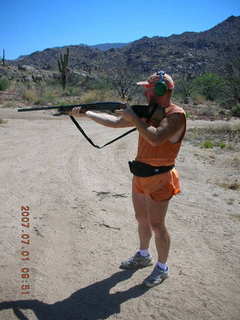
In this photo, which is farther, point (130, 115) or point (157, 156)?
point (157, 156)

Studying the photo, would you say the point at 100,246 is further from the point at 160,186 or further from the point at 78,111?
the point at 78,111

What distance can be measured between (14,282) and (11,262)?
1.25ft

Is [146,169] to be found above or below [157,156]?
below

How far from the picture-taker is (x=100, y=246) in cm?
434

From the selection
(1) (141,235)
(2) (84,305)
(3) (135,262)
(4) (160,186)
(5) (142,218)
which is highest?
(4) (160,186)

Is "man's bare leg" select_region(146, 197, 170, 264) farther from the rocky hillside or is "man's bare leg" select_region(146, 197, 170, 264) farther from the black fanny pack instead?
the rocky hillside

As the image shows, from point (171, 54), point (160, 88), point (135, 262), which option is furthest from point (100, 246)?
point (171, 54)

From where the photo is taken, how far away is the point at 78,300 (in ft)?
10.9

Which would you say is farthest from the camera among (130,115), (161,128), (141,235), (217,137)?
(217,137)

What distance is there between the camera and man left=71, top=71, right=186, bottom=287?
3.08 m

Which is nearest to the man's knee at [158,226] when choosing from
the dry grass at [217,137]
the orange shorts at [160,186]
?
the orange shorts at [160,186]
